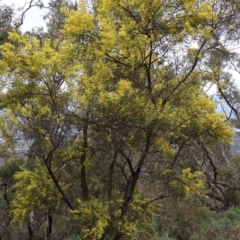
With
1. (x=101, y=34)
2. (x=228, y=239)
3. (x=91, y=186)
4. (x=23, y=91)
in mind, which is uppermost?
(x=101, y=34)

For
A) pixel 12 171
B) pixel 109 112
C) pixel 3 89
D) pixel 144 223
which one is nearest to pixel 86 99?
pixel 109 112

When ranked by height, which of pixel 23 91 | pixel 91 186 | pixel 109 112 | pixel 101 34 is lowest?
pixel 91 186

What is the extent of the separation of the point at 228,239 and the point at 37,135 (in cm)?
501

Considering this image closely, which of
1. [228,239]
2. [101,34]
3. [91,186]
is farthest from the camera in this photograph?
[91,186]

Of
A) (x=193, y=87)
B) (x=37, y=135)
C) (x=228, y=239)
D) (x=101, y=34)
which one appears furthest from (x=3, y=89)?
(x=228, y=239)

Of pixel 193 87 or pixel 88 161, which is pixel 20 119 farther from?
pixel 193 87

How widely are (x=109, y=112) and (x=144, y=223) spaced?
271cm

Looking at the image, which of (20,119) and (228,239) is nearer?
(20,119)

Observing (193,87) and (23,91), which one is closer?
(23,91)

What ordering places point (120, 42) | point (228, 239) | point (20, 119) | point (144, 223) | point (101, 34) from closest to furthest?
1. point (101, 34)
2. point (120, 42)
3. point (20, 119)
4. point (144, 223)
5. point (228, 239)

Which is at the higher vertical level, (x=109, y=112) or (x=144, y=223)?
(x=109, y=112)

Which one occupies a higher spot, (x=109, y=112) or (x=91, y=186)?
(x=109, y=112)

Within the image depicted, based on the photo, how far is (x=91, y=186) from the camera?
10.5m

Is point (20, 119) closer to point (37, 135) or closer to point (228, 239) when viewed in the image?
point (37, 135)
